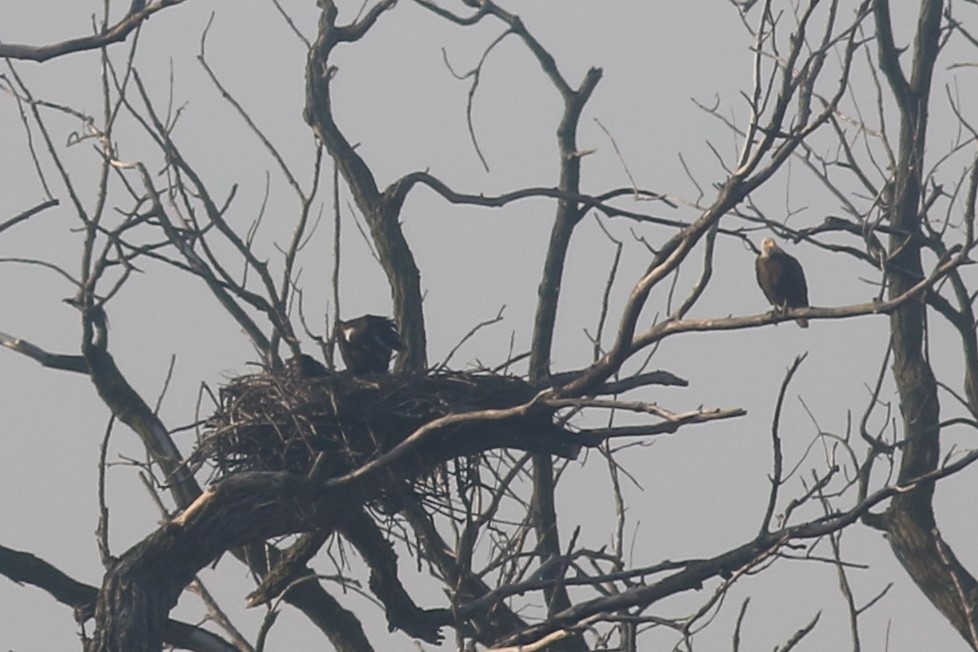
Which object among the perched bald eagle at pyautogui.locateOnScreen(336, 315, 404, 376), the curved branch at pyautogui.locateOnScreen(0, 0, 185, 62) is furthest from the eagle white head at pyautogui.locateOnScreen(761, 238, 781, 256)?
the curved branch at pyautogui.locateOnScreen(0, 0, 185, 62)

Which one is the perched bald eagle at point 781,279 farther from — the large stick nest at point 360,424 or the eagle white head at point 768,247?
the large stick nest at point 360,424

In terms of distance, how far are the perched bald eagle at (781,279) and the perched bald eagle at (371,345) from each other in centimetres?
230

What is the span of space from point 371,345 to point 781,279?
2.48 metres

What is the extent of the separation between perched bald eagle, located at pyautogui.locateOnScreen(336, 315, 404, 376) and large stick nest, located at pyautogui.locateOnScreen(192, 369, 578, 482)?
99 cm

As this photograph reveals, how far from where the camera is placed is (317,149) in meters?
8.46

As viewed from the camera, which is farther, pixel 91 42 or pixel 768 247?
pixel 768 247

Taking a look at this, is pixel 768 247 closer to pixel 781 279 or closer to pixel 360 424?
pixel 781 279

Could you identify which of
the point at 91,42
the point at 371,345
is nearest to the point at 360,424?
the point at 371,345

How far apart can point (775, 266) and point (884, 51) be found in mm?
1303

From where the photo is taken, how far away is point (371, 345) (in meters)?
9.08

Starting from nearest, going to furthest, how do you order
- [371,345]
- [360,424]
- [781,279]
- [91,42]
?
[91,42] < [360,424] < [371,345] < [781,279]

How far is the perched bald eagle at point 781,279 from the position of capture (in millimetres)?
10211

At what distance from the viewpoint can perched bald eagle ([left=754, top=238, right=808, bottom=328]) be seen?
10.2 meters

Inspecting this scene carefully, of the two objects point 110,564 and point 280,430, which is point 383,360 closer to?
point 280,430
